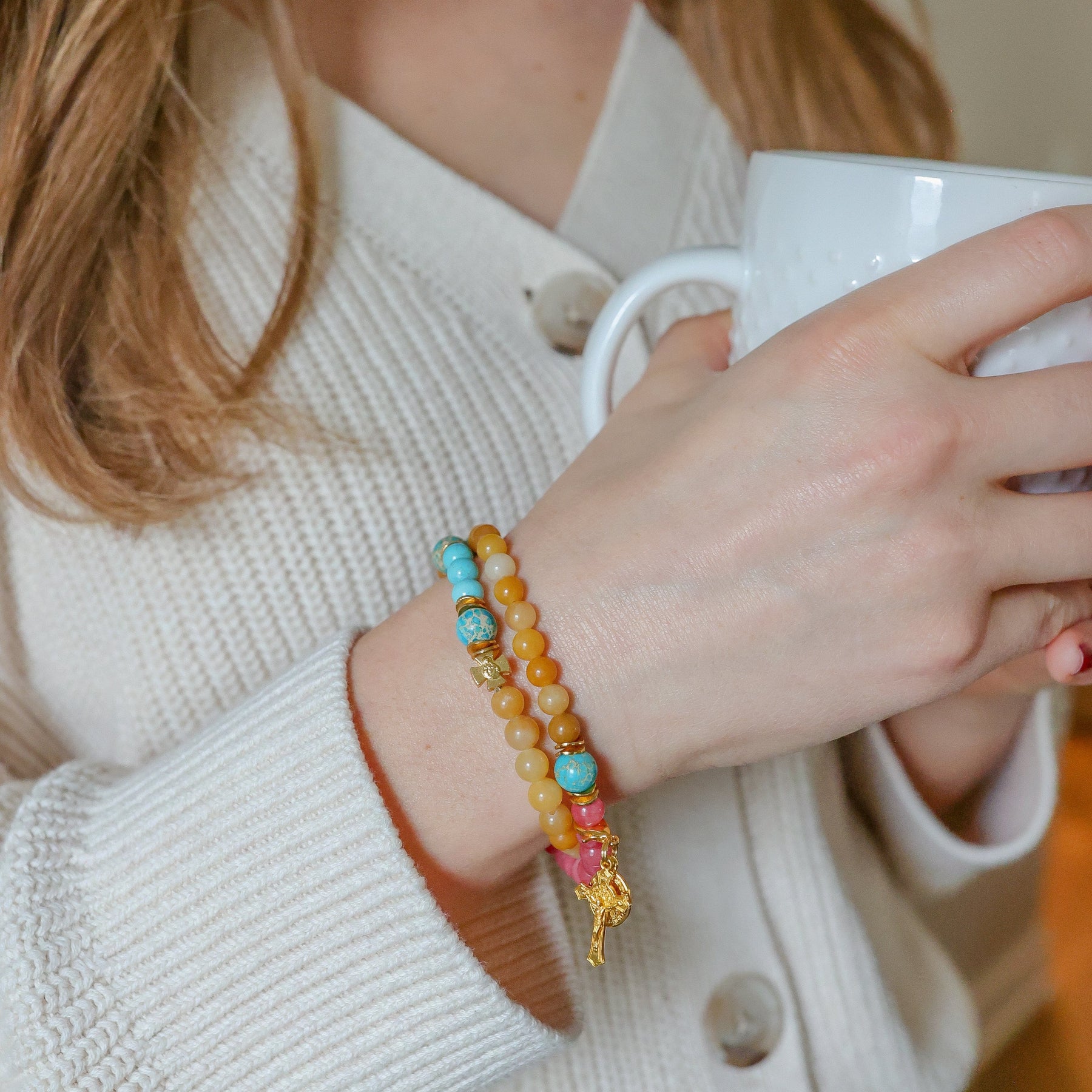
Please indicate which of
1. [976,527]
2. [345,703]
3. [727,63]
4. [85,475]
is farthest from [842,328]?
[727,63]

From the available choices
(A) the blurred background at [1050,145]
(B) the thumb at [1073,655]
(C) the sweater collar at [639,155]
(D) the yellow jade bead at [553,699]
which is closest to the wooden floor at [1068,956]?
(A) the blurred background at [1050,145]

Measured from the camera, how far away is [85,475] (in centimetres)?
41

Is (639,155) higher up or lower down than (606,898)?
higher up

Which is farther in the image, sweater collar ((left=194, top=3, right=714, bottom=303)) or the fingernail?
sweater collar ((left=194, top=3, right=714, bottom=303))

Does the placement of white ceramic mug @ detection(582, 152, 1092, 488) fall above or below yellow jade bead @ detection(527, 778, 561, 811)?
above

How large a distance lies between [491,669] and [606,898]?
85 millimetres

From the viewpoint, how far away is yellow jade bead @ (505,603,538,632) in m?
0.31

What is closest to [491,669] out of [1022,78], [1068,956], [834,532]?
[834,532]

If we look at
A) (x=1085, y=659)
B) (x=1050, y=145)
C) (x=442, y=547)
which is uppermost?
(x=1050, y=145)

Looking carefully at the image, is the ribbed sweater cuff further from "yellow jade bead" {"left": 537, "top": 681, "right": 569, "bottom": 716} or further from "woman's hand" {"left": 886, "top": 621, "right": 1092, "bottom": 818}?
"woman's hand" {"left": 886, "top": 621, "right": 1092, "bottom": 818}

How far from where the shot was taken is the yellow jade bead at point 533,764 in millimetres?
302

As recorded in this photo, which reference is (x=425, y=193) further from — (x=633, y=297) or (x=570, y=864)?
(x=570, y=864)

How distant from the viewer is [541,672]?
303 millimetres

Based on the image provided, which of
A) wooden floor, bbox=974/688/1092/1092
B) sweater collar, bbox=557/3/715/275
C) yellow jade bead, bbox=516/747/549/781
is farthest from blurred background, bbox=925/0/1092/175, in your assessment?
yellow jade bead, bbox=516/747/549/781
